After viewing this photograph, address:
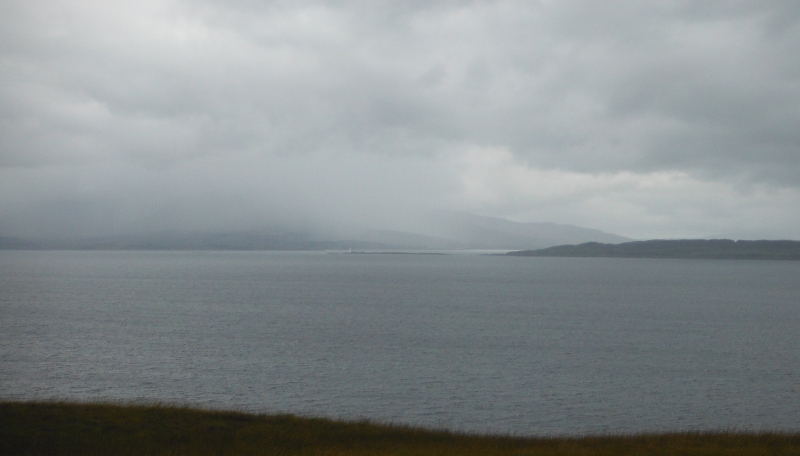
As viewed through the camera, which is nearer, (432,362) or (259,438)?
(259,438)

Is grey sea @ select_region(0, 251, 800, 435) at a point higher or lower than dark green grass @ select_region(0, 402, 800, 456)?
lower

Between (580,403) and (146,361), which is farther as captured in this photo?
(146,361)

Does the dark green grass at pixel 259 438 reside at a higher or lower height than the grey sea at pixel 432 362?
higher

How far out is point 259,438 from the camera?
80.1 ft

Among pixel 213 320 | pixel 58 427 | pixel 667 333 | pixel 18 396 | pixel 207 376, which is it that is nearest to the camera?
pixel 58 427

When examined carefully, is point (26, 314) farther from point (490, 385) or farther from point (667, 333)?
point (667, 333)

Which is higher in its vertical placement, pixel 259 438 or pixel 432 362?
pixel 259 438

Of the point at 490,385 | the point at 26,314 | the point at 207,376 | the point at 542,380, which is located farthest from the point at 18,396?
the point at 26,314

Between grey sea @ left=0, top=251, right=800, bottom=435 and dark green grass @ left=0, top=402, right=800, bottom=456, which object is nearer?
dark green grass @ left=0, top=402, right=800, bottom=456

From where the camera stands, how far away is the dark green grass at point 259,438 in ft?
70.9

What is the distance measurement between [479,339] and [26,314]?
172ft

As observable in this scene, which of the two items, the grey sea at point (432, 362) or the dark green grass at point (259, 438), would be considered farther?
the grey sea at point (432, 362)

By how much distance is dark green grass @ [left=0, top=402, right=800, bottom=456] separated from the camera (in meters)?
21.6

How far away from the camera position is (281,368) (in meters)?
45.1
